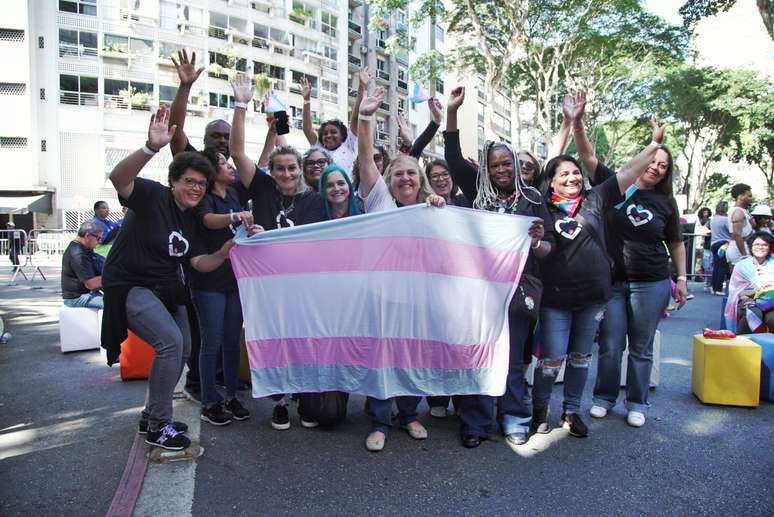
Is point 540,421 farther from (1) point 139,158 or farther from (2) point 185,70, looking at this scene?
(2) point 185,70

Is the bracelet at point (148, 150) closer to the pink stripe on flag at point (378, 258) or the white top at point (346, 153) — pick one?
the pink stripe on flag at point (378, 258)

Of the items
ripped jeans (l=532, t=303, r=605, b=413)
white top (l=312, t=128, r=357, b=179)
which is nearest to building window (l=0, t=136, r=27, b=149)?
white top (l=312, t=128, r=357, b=179)

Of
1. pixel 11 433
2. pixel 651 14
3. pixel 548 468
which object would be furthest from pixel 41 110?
pixel 548 468

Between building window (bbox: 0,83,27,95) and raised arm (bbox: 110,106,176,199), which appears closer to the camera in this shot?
raised arm (bbox: 110,106,176,199)

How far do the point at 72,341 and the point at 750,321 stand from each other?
7.24 meters

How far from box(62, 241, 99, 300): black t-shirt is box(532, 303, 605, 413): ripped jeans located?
5403 mm

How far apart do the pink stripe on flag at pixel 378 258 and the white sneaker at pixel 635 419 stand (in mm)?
1502

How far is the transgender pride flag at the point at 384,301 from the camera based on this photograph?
3.74m

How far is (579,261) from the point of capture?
3830 mm

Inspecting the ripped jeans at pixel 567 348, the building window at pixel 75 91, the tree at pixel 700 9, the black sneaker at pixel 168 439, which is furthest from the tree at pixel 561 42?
the building window at pixel 75 91

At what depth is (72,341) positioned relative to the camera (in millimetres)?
6590

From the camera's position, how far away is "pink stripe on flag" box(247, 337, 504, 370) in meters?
3.74

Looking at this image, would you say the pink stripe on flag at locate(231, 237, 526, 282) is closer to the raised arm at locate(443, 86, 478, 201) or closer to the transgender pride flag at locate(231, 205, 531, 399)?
the transgender pride flag at locate(231, 205, 531, 399)

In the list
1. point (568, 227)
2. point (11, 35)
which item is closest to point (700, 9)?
point (568, 227)
